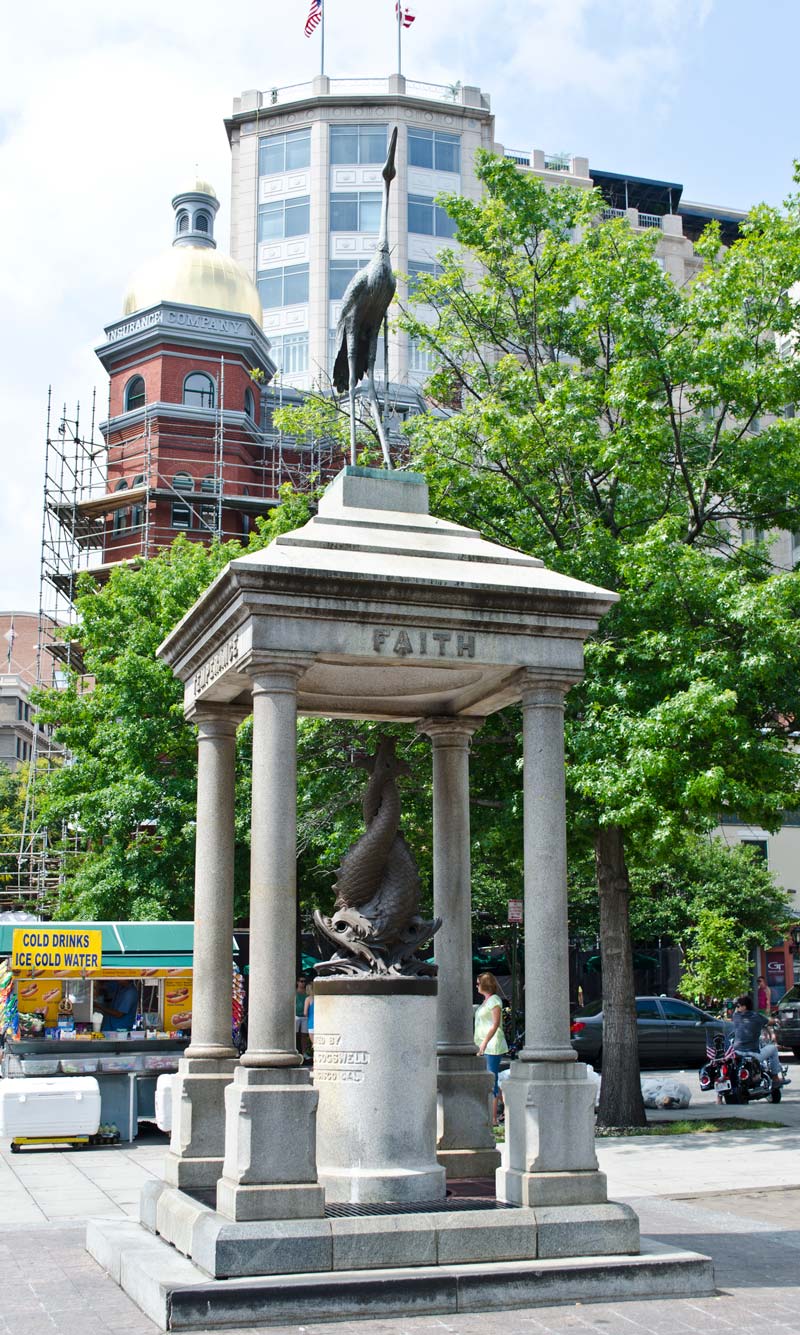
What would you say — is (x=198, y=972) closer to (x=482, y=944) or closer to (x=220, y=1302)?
(x=220, y=1302)

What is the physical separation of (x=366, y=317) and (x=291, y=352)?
188 ft

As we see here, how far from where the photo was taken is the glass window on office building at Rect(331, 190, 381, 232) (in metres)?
67.9

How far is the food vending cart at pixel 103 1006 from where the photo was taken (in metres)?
18.9

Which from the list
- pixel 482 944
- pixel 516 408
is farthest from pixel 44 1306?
pixel 482 944

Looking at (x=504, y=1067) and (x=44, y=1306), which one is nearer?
(x=44, y=1306)

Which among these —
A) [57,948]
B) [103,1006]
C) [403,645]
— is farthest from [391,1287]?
[103,1006]

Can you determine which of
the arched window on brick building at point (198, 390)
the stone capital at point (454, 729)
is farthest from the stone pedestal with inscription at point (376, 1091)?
the arched window on brick building at point (198, 390)

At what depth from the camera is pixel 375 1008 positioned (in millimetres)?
9789

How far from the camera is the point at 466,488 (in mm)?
19156

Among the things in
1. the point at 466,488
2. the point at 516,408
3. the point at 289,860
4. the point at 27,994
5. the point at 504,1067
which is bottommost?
the point at 504,1067

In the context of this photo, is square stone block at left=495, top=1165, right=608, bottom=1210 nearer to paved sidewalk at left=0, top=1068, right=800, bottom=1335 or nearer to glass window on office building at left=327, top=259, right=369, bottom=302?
paved sidewalk at left=0, top=1068, right=800, bottom=1335

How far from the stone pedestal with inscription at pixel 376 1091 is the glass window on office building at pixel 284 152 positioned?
6564 cm

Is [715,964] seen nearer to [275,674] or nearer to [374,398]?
[374,398]

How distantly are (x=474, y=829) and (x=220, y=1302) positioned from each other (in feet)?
39.7
